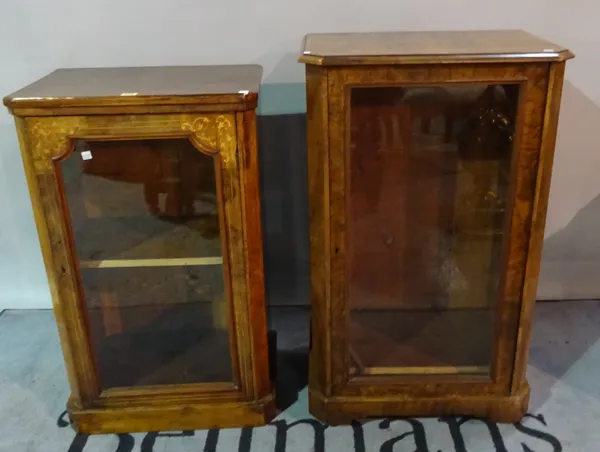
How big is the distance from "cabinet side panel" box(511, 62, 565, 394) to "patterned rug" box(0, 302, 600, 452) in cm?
12

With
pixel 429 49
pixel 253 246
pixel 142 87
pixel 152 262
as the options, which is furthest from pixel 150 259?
pixel 429 49

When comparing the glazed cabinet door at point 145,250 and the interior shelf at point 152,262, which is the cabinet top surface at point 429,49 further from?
the interior shelf at point 152,262

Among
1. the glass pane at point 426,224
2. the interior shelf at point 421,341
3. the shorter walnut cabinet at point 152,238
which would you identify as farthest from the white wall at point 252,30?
the interior shelf at point 421,341

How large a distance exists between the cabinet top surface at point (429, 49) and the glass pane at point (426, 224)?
66 millimetres

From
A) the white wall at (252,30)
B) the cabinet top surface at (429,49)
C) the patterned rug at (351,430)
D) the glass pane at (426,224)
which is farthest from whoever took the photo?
the white wall at (252,30)

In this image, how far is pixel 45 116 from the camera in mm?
1085

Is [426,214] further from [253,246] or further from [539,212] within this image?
[253,246]

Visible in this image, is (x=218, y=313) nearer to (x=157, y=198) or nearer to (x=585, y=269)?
(x=157, y=198)

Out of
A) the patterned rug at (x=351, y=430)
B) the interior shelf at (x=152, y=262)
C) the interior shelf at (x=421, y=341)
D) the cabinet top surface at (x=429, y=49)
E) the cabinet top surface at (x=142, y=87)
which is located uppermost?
the cabinet top surface at (x=429, y=49)

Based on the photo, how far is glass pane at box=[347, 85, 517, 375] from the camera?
→ 1.17 metres

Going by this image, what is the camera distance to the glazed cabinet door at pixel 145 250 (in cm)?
112

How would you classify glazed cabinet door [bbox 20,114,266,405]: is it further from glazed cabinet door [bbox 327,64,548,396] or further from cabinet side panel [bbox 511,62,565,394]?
cabinet side panel [bbox 511,62,565,394]

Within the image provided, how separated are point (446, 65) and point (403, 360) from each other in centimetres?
67

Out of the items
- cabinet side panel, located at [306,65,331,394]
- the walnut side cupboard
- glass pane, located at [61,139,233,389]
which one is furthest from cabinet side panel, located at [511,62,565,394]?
glass pane, located at [61,139,233,389]
